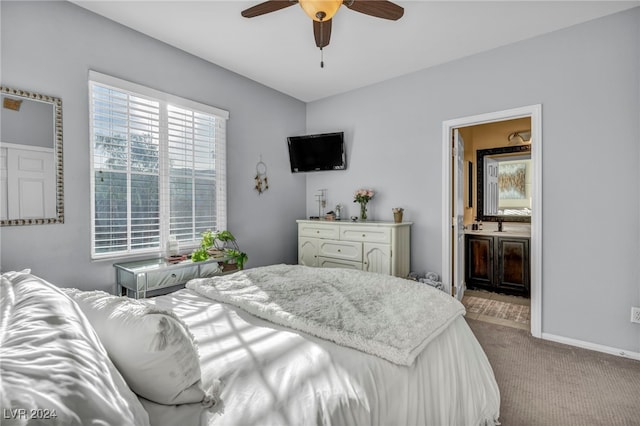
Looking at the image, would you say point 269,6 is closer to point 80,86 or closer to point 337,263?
point 80,86

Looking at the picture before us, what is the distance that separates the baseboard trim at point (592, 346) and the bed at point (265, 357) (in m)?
1.72

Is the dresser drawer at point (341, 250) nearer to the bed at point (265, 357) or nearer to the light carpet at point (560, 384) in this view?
the light carpet at point (560, 384)

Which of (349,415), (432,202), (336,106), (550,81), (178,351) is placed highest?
(336,106)

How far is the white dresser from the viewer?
3426 millimetres

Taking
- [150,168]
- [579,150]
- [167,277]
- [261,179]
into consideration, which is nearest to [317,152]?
[261,179]

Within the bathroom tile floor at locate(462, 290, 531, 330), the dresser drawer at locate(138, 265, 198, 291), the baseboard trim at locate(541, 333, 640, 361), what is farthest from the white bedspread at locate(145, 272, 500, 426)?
the bathroom tile floor at locate(462, 290, 531, 330)

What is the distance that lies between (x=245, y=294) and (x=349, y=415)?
99 centimetres

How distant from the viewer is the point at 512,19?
105 inches

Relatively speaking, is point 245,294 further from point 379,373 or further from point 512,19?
point 512,19

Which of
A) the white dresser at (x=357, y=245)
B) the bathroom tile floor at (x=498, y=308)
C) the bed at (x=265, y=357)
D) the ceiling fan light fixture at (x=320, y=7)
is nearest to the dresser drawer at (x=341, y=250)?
the white dresser at (x=357, y=245)

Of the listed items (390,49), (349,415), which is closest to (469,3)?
(390,49)

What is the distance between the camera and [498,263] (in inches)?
170

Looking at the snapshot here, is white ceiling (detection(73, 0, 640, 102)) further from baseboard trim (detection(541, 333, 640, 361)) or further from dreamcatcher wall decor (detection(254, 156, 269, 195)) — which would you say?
baseboard trim (detection(541, 333, 640, 361))

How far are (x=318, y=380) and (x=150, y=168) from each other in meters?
2.74
